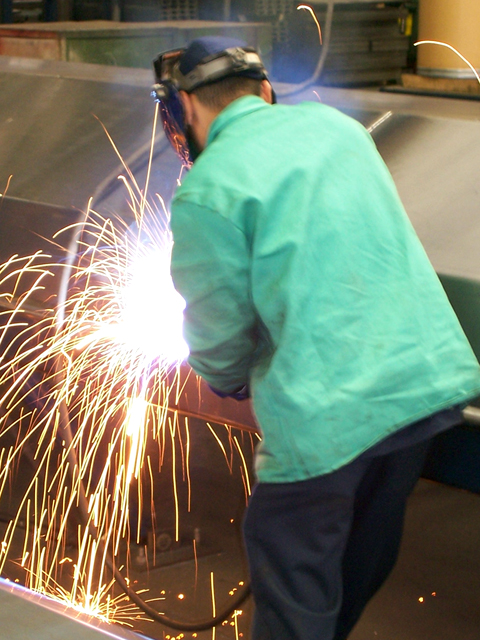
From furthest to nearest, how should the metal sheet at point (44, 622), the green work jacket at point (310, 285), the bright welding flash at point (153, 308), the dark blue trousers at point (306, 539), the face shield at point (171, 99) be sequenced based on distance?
the bright welding flash at point (153, 308) < the face shield at point (171, 99) < the dark blue trousers at point (306, 539) < the green work jacket at point (310, 285) < the metal sheet at point (44, 622)

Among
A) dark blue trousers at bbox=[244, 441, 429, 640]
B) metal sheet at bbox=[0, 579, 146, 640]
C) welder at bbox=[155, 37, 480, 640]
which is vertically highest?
welder at bbox=[155, 37, 480, 640]

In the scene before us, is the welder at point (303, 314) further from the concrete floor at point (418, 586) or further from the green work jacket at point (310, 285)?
the concrete floor at point (418, 586)

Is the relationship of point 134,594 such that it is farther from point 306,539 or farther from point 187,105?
point 187,105

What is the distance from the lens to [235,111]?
47.8 inches

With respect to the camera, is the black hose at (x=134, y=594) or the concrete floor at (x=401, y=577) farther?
the concrete floor at (x=401, y=577)

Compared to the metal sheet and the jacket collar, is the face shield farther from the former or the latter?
the metal sheet

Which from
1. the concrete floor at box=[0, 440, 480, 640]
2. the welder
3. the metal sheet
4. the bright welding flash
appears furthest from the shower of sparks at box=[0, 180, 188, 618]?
the metal sheet

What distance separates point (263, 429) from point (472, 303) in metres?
0.51

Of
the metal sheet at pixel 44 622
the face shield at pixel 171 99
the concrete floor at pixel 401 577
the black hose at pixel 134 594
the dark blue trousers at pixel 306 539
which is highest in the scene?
the face shield at pixel 171 99

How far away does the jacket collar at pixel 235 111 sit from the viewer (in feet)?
3.97

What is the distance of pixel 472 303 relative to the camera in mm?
1463

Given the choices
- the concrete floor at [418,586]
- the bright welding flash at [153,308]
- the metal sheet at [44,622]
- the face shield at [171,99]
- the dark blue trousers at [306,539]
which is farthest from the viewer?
the concrete floor at [418,586]

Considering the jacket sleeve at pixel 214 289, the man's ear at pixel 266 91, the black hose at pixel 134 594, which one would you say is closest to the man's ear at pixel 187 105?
the man's ear at pixel 266 91

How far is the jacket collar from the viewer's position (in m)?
1.21
